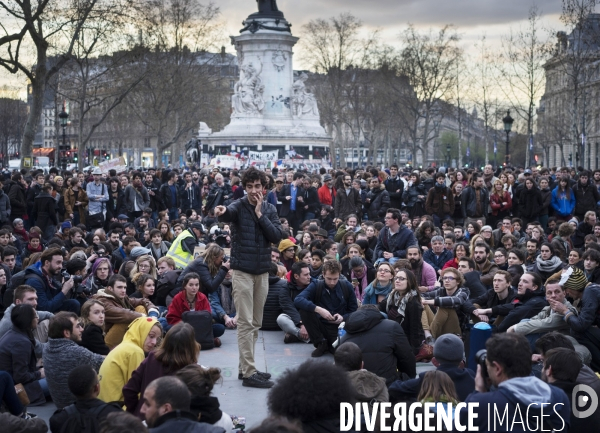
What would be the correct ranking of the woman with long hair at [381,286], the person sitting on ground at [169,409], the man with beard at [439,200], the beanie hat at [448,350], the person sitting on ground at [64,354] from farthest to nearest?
the man with beard at [439,200], the woman with long hair at [381,286], the person sitting on ground at [64,354], the beanie hat at [448,350], the person sitting on ground at [169,409]

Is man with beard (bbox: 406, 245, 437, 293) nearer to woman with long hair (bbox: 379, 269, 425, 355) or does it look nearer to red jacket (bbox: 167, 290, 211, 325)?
woman with long hair (bbox: 379, 269, 425, 355)

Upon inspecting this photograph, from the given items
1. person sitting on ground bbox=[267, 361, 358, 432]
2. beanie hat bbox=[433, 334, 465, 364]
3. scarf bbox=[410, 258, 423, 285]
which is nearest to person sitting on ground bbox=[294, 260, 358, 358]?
scarf bbox=[410, 258, 423, 285]

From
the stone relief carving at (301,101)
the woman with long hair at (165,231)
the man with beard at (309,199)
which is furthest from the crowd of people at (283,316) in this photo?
the stone relief carving at (301,101)

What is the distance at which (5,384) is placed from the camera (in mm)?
7918

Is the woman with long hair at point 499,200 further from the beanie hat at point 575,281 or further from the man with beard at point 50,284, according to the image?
the man with beard at point 50,284

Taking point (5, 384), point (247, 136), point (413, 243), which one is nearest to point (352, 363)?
point (5, 384)

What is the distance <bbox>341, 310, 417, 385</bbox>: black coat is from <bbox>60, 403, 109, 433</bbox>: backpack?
271cm

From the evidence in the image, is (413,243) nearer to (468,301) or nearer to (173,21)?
(468,301)

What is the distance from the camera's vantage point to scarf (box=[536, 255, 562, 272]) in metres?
12.6

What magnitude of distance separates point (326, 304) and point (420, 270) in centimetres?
231

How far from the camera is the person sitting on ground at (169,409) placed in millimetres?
5879

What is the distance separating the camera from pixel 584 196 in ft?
71.1

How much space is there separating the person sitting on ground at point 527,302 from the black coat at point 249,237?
2.61 m

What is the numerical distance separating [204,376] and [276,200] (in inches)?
642
